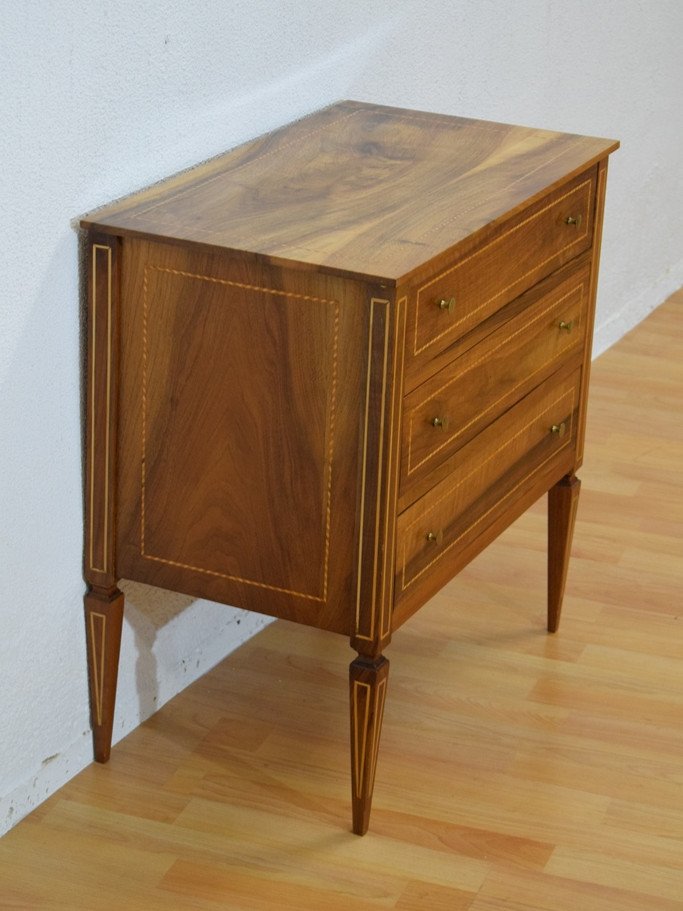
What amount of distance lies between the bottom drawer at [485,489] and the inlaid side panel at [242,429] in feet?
0.39

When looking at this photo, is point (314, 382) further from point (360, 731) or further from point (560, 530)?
point (560, 530)

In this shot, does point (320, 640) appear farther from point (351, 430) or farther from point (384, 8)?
point (384, 8)

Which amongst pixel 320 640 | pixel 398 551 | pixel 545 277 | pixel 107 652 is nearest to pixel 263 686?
pixel 320 640

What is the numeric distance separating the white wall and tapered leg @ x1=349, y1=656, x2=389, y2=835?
46 cm

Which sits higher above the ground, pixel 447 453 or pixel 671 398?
pixel 447 453

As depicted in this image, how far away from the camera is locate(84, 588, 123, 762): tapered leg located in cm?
234

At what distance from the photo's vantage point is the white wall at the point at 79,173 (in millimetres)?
2059

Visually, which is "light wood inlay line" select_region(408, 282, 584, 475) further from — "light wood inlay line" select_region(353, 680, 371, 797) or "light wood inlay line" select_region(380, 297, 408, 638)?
"light wood inlay line" select_region(353, 680, 371, 797)

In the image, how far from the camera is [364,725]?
2.22 m

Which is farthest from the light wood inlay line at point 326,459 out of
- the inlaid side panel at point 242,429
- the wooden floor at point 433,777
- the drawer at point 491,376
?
the wooden floor at point 433,777

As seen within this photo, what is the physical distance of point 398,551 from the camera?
2.15 meters

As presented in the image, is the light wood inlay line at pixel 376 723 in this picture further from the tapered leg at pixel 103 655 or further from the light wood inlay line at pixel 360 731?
the tapered leg at pixel 103 655

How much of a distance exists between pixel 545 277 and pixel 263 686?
864 mm

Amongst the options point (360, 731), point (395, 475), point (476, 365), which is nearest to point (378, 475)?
point (395, 475)
